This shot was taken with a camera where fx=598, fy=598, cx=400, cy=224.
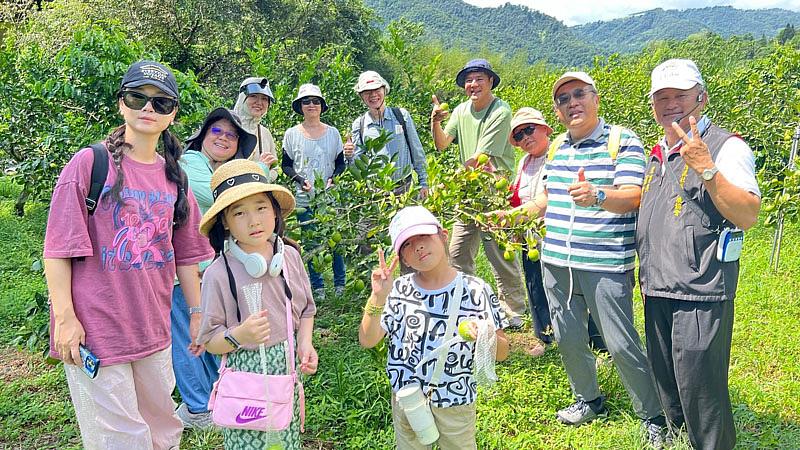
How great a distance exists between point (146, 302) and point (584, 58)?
90.2 meters

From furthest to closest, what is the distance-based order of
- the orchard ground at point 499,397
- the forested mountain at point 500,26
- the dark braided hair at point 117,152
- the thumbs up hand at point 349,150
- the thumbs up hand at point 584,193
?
the forested mountain at point 500,26
the thumbs up hand at point 349,150
the orchard ground at point 499,397
the thumbs up hand at point 584,193
the dark braided hair at point 117,152

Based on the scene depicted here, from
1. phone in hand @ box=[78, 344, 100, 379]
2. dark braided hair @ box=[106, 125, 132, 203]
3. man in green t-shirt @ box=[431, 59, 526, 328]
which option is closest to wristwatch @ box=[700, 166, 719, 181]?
man in green t-shirt @ box=[431, 59, 526, 328]

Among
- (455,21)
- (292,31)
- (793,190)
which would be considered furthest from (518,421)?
(455,21)

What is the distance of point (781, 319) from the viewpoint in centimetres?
428

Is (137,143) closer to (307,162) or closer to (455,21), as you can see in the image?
(307,162)

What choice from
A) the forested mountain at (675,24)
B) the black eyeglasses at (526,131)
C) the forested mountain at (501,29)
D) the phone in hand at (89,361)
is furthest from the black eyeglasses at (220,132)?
the forested mountain at (675,24)

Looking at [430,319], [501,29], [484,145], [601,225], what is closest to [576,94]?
[601,225]

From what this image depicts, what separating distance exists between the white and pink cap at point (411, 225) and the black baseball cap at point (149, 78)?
3.03 feet

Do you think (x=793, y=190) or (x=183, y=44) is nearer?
(x=793, y=190)

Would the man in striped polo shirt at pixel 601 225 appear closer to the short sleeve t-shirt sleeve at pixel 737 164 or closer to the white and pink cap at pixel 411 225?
the short sleeve t-shirt sleeve at pixel 737 164

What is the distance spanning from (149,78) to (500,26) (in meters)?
100

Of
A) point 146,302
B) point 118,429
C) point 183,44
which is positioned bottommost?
point 118,429

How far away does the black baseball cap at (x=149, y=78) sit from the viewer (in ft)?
6.73

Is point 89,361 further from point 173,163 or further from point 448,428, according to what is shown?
point 448,428
